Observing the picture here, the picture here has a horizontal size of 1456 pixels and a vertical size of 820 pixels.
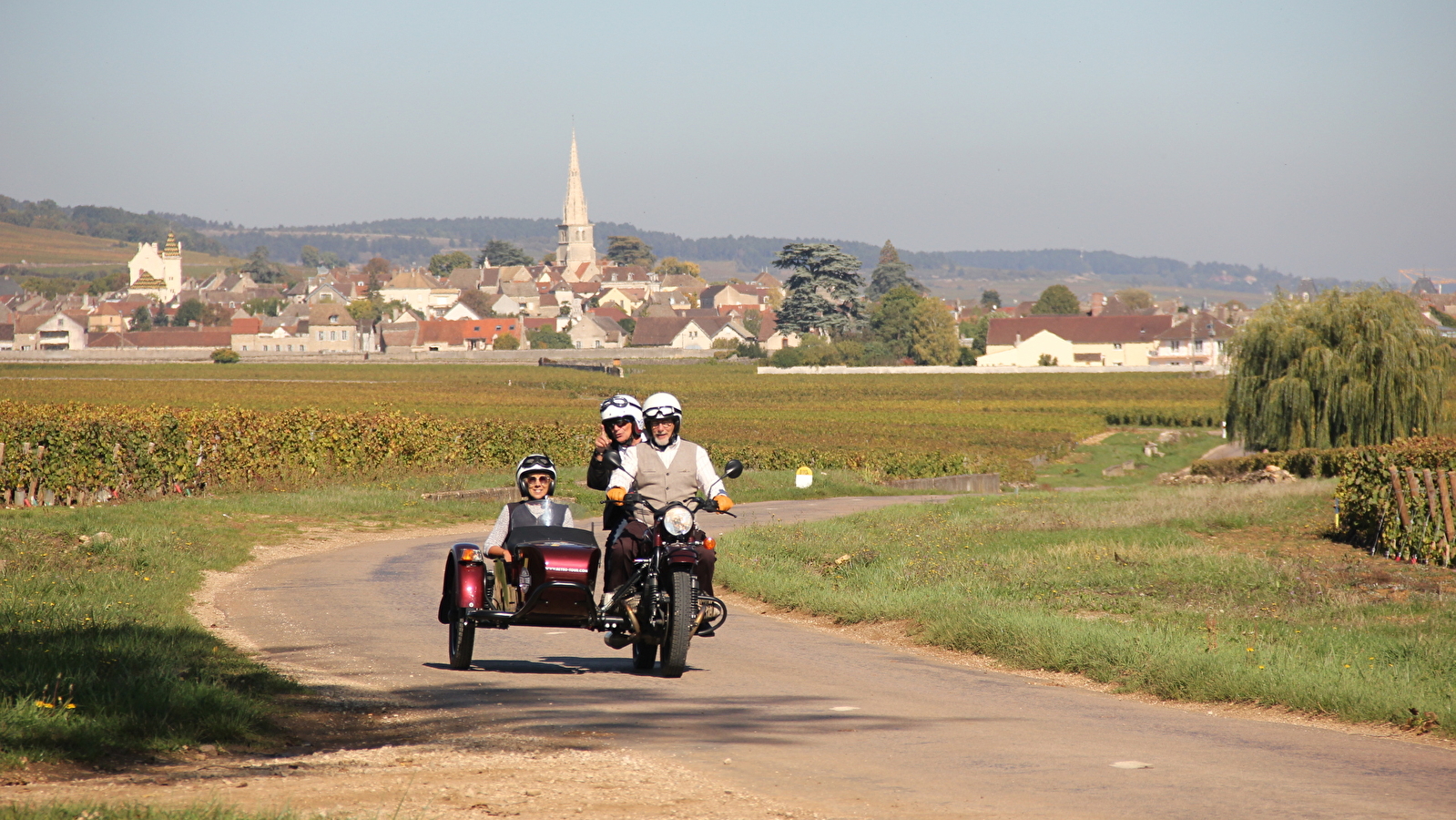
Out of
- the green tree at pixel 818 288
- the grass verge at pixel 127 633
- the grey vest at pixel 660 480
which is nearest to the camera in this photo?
the grass verge at pixel 127 633

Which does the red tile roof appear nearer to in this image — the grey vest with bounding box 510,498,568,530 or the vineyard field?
the vineyard field

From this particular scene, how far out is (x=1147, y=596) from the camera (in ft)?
50.5

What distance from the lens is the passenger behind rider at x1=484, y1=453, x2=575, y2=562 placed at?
10.6 m

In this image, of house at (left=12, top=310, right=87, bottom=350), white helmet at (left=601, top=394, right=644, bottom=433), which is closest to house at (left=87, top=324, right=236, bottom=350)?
house at (left=12, top=310, right=87, bottom=350)

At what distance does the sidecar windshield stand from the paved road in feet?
3.31

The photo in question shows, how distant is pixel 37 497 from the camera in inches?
1102

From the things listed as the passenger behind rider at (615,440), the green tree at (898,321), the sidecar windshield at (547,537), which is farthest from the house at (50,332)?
the sidecar windshield at (547,537)

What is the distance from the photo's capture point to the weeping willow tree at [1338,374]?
162 feet

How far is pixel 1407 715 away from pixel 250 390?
85298 millimetres

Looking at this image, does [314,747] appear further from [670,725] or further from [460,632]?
[460,632]

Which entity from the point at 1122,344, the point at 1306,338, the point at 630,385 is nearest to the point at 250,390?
the point at 630,385

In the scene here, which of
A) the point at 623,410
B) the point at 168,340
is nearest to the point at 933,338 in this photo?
the point at 168,340

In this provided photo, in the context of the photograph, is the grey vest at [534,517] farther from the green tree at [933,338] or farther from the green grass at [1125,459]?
the green tree at [933,338]

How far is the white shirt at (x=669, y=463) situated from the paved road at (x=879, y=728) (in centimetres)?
143
